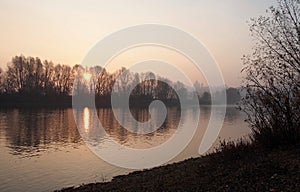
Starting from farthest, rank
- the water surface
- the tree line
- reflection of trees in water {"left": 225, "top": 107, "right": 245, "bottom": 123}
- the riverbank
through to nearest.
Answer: the tree line → reflection of trees in water {"left": 225, "top": 107, "right": 245, "bottom": 123} → the water surface → the riverbank

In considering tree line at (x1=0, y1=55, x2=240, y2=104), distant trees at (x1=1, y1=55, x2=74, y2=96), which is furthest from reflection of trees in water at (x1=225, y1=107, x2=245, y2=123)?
distant trees at (x1=1, y1=55, x2=74, y2=96)

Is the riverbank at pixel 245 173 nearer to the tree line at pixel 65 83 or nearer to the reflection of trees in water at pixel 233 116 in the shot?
the reflection of trees in water at pixel 233 116

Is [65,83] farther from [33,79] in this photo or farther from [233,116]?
[233,116]

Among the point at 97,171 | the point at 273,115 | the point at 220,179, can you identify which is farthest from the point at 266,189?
the point at 97,171

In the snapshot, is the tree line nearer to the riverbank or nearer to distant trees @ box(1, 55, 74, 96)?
distant trees @ box(1, 55, 74, 96)

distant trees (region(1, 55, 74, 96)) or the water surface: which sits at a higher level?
distant trees (region(1, 55, 74, 96))

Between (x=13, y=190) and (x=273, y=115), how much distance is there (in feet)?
40.5

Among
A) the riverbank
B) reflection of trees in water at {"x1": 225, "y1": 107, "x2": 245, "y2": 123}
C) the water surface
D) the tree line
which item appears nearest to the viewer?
the riverbank

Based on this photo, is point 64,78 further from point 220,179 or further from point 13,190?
point 220,179

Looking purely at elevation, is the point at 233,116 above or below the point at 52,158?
below

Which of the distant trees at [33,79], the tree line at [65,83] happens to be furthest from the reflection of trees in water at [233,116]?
the distant trees at [33,79]

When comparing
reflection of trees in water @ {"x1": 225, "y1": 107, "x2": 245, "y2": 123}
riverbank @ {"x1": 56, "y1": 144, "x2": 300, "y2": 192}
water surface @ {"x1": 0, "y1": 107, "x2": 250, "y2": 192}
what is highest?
riverbank @ {"x1": 56, "y1": 144, "x2": 300, "y2": 192}

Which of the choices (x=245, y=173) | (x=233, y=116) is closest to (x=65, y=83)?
(x=233, y=116)

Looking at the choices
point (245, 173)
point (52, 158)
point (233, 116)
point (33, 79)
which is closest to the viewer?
point (245, 173)
